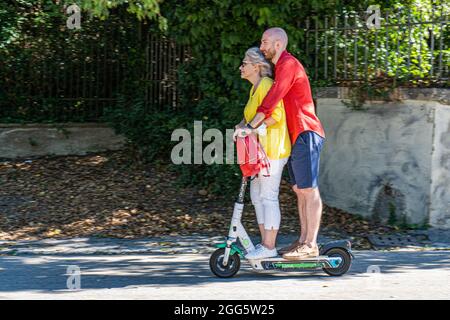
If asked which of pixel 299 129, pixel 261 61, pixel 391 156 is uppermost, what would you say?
pixel 261 61

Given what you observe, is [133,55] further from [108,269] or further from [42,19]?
[108,269]

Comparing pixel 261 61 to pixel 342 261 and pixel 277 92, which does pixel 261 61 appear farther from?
pixel 342 261

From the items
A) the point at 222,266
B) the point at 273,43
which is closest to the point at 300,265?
the point at 222,266

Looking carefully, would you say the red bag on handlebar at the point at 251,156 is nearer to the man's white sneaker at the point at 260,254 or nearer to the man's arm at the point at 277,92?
the man's arm at the point at 277,92

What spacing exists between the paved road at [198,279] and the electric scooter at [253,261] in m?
0.10

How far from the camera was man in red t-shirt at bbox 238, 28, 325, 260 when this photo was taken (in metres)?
6.54

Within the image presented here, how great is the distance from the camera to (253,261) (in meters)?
6.63

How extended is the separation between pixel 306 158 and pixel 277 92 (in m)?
0.61

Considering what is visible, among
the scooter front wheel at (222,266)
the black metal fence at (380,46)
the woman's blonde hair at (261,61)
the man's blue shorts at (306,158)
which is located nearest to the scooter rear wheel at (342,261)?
the man's blue shorts at (306,158)

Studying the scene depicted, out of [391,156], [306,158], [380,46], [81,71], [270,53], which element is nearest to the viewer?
[306,158]

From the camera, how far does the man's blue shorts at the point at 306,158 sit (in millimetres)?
6586

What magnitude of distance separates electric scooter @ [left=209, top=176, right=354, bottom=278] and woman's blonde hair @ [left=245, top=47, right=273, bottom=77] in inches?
36.2

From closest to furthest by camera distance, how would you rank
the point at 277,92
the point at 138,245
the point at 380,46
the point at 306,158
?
the point at 277,92 → the point at 306,158 → the point at 138,245 → the point at 380,46

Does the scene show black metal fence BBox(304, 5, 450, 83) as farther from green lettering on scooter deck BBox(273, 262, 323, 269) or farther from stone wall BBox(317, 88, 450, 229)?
green lettering on scooter deck BBox(273, 262, 323, 269)
